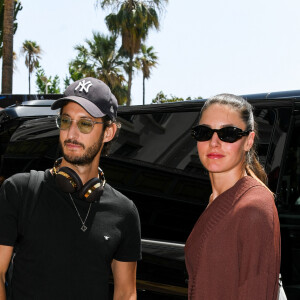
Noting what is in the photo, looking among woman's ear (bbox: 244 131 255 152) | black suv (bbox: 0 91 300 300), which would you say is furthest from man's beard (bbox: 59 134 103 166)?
black suv (bbox: 0 91 300 300)

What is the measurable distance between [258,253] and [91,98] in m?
0.94

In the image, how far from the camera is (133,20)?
26.6m

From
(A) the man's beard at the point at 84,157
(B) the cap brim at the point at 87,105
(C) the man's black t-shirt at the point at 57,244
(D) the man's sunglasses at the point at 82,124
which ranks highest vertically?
(B) the cap brim at the point at 87,105

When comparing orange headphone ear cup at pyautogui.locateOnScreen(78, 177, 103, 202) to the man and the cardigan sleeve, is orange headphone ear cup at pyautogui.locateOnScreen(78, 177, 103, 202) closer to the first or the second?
the man

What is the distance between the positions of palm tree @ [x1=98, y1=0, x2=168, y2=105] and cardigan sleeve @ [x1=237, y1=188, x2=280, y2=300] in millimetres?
25992

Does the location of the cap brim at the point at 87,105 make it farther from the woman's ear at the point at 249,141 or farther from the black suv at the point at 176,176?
the black suv at the point at 176,176

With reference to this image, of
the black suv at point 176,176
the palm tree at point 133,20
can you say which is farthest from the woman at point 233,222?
the palm tree at point 133,20

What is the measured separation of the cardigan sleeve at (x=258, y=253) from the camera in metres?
1.54

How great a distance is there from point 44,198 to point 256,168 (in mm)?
805

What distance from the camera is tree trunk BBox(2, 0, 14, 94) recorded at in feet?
45.6

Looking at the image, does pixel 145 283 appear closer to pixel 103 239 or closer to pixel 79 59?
pixel 103 239

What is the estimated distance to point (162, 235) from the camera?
300cm

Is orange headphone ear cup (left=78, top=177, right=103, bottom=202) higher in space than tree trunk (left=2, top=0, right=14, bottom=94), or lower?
lower

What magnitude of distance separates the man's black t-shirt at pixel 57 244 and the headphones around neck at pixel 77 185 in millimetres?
33
